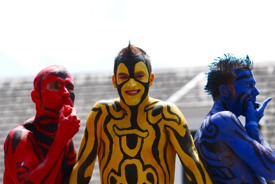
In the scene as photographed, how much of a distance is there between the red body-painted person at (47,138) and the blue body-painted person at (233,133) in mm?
1115

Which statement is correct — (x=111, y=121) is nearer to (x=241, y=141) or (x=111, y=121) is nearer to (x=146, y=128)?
(x=146, y=128)

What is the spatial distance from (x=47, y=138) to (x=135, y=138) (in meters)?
0.78

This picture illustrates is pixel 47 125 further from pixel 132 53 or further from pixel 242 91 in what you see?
pixel 242 91

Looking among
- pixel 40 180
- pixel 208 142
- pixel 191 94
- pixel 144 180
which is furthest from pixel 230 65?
pixel 191 94

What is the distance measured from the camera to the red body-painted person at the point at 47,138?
7035 mm

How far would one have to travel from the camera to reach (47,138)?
7.36 meters

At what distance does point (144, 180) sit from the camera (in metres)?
7.04

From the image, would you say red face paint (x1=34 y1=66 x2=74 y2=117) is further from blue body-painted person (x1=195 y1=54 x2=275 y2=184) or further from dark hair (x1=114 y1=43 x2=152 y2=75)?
blue body-painted person (x1=195 y1=54 x2=275 y2=184)

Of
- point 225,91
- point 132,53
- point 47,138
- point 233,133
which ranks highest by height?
point 132,53

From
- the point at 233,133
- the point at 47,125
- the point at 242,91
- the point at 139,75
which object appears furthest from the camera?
the point at 47,125

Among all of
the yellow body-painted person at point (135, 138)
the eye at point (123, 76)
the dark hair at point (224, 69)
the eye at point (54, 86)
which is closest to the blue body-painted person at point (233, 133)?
the dark hair at point (224, 69)

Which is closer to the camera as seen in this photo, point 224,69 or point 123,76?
point 123,76

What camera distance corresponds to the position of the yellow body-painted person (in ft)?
23.1

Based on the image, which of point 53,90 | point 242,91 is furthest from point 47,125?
point 242,91
